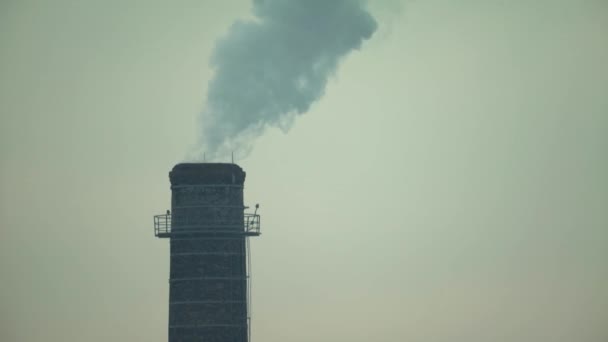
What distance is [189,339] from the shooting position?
67.1 metres

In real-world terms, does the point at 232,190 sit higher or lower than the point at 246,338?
higher

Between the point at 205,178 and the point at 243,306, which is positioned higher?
the point at 205,178

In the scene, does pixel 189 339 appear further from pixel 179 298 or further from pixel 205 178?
pixel 205 178

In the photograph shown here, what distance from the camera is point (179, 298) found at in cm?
6756

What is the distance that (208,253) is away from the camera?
2672 inches

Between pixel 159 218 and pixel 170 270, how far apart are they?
224cm

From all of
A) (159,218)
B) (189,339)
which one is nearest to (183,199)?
(159,218)

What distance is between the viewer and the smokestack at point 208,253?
67.3 metres

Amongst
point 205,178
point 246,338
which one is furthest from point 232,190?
point 246,338

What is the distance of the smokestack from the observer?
221 ft

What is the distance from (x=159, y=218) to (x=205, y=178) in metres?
2.56

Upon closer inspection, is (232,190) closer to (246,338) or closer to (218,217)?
(218,217)

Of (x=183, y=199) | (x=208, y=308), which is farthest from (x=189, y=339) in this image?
(x=183, y=199)

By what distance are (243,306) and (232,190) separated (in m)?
4.82
